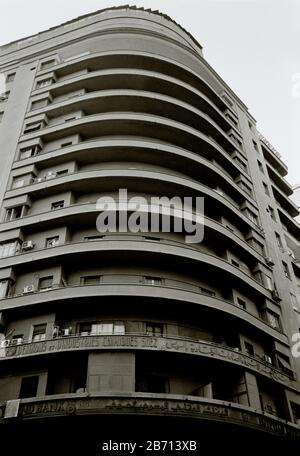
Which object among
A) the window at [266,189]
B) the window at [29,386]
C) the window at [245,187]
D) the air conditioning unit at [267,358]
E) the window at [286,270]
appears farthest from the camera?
the window at [266,189]

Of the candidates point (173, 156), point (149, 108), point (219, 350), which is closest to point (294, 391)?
point (219, 350)

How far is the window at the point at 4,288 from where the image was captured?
1798 centimetres

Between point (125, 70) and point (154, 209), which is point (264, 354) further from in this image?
point (125, 70)

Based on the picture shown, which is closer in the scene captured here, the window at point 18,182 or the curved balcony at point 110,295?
the curved balcony at point 110,295

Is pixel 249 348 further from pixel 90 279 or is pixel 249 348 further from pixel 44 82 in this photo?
pixel 44 82

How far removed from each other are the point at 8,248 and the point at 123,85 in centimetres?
1256

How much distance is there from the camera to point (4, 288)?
1819cm

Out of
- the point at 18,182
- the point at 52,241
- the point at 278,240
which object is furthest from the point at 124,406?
the point at 278,240

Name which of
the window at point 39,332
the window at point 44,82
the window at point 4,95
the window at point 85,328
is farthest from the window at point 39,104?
the window at point 85,328

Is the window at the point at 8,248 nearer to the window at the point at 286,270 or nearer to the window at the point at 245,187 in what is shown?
the window at the point at 245,187

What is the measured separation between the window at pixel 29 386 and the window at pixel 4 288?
3761mm

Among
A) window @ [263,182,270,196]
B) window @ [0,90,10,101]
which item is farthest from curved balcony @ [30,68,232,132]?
window @ [263,182,270,196]

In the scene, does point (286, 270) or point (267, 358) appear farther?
point (286, 270)

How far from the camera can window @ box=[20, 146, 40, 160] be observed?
23.7 meters
